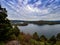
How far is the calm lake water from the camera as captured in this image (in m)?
4.01

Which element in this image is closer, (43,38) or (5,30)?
(5,30)

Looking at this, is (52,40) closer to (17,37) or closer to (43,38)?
(43,38)

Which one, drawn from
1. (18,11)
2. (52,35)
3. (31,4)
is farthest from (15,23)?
(52,35)

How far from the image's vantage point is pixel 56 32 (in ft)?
13.1

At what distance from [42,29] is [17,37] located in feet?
2.12

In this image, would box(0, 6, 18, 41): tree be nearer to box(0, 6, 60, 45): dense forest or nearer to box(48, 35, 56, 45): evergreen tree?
box(0, 6, 60, 45): dense forest

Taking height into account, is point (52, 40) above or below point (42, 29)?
below

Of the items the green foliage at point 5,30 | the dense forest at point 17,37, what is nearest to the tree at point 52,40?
the dense forest at point 17,37

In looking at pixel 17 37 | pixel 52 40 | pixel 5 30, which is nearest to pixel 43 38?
pixel 52 40

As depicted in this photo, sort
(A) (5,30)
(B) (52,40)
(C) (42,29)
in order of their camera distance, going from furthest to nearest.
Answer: (C) (42,29) < (B) (52,40) < (A) (5,30)

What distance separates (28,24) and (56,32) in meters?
0.70

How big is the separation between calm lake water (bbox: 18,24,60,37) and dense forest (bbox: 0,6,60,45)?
0.34ft

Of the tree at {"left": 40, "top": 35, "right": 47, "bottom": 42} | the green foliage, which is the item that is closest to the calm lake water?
the tree at {"left": 40, "top": 35, "right": 47, "bottom": 42}

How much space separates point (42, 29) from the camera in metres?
4.04
